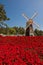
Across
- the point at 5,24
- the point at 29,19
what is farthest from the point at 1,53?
the point at 5,24

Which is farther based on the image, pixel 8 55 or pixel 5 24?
pixel 5 24

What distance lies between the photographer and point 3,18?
69312 millimetres

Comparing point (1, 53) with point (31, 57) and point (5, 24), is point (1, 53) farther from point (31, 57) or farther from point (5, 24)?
point (5, 24)

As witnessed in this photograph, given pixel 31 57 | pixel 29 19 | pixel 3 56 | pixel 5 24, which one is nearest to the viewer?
pixel 3 56

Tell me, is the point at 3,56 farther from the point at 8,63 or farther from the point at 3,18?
the point at 3,18

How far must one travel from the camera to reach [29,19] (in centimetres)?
6638

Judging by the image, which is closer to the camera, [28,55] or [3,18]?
[28,55]

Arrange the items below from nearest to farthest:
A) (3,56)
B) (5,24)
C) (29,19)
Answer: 1. (3,56)
2. (29,19)
3. (5,24)

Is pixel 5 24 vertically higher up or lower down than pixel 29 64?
higher up

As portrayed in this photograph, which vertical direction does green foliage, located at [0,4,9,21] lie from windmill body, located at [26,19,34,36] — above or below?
above

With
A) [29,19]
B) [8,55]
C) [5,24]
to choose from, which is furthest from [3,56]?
[5,24]

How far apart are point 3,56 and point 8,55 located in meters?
0.17

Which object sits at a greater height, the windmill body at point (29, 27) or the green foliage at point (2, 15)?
the green foliage at point (2, 15)

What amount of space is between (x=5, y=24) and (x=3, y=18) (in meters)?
2.59
